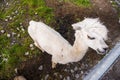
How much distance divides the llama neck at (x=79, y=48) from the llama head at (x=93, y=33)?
0.30ft

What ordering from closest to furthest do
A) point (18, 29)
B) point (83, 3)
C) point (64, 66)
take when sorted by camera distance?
point (64, 66) → point (18, 29) → point (83, 3)

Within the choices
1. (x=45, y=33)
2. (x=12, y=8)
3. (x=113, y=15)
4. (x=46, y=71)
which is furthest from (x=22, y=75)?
(x=113, y=15)

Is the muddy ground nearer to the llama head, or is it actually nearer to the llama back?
the llama back

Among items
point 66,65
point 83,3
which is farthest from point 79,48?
point 83,3

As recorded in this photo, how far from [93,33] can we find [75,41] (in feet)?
2.08

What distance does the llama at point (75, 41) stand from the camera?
535cm

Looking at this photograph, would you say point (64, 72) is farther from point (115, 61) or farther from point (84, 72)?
point (115, 61)

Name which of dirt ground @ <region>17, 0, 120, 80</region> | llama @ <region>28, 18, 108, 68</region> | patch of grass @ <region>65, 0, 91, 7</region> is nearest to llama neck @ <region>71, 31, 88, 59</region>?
llama @ <region>28, 18, 108, 68</region>

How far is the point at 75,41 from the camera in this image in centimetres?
588

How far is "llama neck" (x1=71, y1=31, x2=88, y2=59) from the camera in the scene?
572 centimetres

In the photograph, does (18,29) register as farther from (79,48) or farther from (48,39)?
(79,48)

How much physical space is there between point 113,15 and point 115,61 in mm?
2593

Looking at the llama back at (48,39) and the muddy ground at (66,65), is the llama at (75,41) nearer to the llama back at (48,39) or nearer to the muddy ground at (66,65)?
the llama back at (48,39)

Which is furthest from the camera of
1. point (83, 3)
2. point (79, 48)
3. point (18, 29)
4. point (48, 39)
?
point (83, 3)
